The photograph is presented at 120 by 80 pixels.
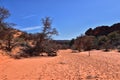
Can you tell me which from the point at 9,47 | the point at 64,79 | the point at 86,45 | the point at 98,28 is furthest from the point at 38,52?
the point at 98,28

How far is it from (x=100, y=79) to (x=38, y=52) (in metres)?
21.2

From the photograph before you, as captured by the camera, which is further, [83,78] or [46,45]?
[46,45]

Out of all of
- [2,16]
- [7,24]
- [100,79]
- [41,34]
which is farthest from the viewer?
[41,34]

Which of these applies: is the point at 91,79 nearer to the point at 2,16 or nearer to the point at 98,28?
the point at 2,16

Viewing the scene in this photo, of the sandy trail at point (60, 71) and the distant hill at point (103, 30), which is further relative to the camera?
the distant hill at point (103, 30)

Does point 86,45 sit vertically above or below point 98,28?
below

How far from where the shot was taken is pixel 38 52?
110ft

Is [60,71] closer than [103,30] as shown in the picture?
Yes

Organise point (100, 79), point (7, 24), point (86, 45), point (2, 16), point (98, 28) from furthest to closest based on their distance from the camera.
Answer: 1. point (98, 28)
2. point (86, 45)
3. point (7, 24)
4. point (2, 16)
5. point (100, 79)

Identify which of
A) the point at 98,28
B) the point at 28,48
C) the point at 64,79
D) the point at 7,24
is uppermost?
the point at 98,28

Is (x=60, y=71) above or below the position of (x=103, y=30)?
below

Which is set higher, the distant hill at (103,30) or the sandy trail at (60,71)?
the distant hill at (103,30)

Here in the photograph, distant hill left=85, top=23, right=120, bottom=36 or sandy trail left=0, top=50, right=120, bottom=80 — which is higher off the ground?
distant hill left=85, top=23, right=120, bottom=36

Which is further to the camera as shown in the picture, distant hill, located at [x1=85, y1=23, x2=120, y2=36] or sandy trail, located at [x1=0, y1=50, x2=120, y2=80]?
distant hill, located at [x1=85, y1=23, x2=120, y2=36]
